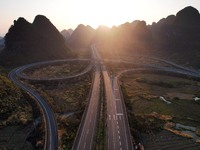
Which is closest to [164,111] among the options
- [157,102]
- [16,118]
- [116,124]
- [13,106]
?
[157,102]

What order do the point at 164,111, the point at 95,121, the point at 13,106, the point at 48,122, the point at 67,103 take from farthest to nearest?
the point at 67,103
the point at 13,106
the point at 164,111
the point at 48,122
the point at 95,121

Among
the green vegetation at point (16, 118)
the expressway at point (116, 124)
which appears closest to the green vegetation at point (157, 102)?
the expressway at point (116, 124)

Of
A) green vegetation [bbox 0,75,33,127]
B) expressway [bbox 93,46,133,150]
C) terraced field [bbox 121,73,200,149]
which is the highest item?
green vegetation [bbox 0,75,33,127]

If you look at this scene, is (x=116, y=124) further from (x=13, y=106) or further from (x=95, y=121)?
(x=13, y=106)

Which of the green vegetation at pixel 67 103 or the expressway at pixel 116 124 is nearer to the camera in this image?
the expressway at pixel 116 124

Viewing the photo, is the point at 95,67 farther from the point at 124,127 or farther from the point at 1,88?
the point at 124,127

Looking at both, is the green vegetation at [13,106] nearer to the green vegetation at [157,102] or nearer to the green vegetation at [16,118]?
the green vegetation at [16,118]

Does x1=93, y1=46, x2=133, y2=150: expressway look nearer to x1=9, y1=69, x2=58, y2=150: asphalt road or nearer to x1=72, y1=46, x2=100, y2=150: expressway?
x1=72, y1=46, x2=100, y2=150: expressway

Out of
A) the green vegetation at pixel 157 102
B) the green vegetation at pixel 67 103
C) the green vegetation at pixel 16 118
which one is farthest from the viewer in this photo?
the green vegetation at pixel 157 102

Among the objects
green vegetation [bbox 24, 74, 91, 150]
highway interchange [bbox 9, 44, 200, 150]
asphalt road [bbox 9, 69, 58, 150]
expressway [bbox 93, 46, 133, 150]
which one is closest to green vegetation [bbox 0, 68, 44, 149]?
asphalt road [bbox 9, 69, 58, 150]

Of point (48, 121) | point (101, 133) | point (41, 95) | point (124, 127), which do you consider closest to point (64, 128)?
point (48, 121)
